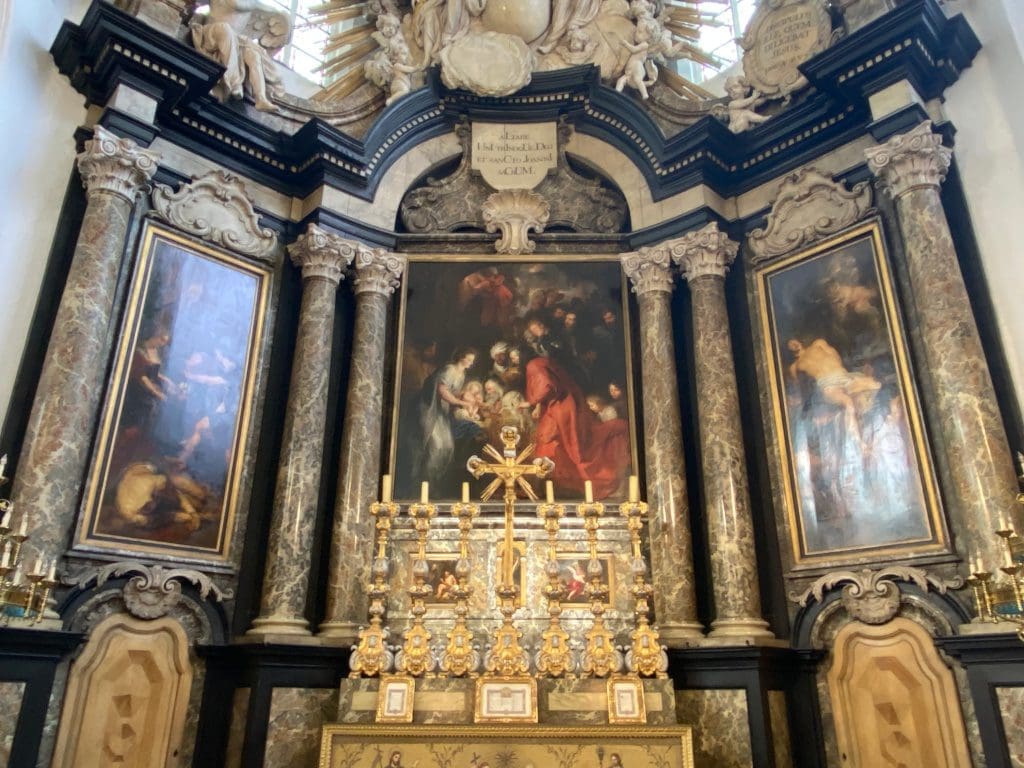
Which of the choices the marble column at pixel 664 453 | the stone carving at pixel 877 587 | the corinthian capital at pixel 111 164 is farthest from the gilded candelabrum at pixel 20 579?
the stone carving at pixel 877 587

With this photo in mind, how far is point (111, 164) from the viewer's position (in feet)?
25.5

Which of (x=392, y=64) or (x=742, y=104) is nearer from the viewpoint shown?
(x=742, y=104)

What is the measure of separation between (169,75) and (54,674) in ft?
18.2

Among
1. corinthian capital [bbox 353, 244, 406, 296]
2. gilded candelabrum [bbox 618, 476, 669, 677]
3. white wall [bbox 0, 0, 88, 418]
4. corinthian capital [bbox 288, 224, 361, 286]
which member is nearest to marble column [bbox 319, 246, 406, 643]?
corinthian capital [bbox 353, 244, 406, 296]

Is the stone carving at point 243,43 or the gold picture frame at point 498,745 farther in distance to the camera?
the stone carving at point 243,43

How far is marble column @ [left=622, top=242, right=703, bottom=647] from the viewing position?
7.89m

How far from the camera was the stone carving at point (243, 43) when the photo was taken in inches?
354

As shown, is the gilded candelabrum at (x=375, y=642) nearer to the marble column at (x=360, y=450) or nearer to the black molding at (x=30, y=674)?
the marble column at (x=360, y=450)

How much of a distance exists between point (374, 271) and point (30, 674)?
498 centimetres

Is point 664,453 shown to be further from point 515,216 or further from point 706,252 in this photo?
point 515,216

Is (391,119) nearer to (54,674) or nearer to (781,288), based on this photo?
(781,288)

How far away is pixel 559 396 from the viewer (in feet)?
29.8

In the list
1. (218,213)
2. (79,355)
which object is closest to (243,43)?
(218,213)

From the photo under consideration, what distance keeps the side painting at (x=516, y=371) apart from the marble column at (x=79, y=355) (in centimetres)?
296
